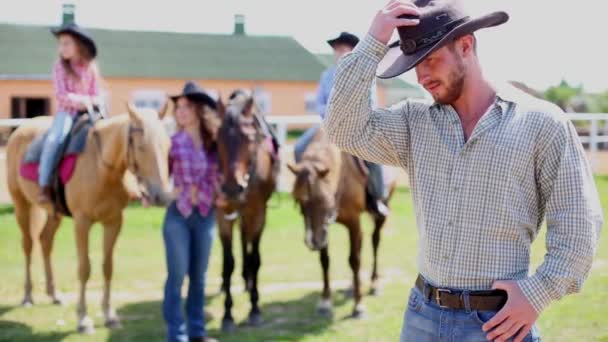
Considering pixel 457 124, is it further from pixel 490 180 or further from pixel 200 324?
pixel 200 324

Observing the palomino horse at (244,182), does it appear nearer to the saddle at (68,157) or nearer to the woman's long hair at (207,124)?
the woman's long hair at (207,124)

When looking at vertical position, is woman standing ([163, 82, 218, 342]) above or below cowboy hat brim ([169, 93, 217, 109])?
below

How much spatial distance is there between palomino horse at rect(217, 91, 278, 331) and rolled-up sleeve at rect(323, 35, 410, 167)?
3903 mm

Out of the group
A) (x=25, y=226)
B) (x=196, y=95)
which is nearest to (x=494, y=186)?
(x=196, y=95)

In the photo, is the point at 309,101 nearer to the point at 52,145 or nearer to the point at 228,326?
the point at 52,145

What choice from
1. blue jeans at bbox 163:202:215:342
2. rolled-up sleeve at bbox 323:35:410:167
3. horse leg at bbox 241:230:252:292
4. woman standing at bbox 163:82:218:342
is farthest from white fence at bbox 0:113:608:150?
rolled-up sleeve at bbox 323:35:410:167

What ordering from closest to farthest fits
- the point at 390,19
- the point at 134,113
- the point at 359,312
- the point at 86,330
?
the point at 390,19
the point at 134,113
the point at 86,330
the point at 359,312

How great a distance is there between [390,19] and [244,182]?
4405mm

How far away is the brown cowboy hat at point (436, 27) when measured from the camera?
7.97 ft

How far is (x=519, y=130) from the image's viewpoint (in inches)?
95.6

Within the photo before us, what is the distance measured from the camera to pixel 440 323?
2518 mm

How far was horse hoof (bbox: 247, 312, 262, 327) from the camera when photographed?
7.20 metres

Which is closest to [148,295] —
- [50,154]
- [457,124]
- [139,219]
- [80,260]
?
[80,260]

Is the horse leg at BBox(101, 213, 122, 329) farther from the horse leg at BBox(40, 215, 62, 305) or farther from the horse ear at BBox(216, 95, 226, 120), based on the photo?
the horse ear at BBox(216, 95, 226, 120)
